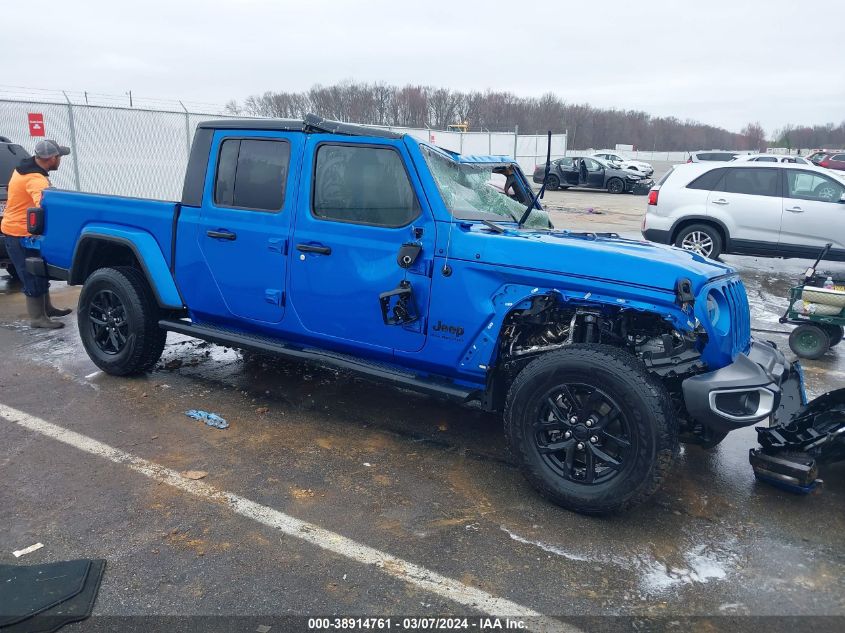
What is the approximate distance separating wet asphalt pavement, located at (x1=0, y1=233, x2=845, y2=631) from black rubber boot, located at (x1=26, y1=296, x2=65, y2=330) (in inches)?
72.2

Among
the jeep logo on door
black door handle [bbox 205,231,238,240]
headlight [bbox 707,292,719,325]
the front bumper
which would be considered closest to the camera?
the front bumper

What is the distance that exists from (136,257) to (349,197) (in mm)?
1913

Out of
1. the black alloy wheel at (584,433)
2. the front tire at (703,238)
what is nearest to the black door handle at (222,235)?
the black alloy wheel at (584,433)

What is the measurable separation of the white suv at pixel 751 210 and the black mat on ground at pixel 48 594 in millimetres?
10156

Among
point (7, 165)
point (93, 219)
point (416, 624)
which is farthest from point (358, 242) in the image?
point (7, 165)

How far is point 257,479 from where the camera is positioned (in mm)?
3793

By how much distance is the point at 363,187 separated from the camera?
4145 millimetres

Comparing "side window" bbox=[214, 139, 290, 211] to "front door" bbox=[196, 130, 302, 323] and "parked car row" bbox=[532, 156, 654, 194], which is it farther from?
"parked car row" bbox=[532, 156, 654, 194]

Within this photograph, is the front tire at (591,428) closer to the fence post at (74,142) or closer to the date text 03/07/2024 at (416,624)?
the date text 03/07/2024 at (416,624)

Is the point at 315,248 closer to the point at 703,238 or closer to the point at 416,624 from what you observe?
the point at 416,624

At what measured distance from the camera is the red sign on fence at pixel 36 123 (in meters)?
14.5

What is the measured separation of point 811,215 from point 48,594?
11.1 m

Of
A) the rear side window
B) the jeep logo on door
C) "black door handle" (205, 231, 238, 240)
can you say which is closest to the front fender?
"black door handle" (205, 231, 238, 240)

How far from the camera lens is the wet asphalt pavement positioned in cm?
282
